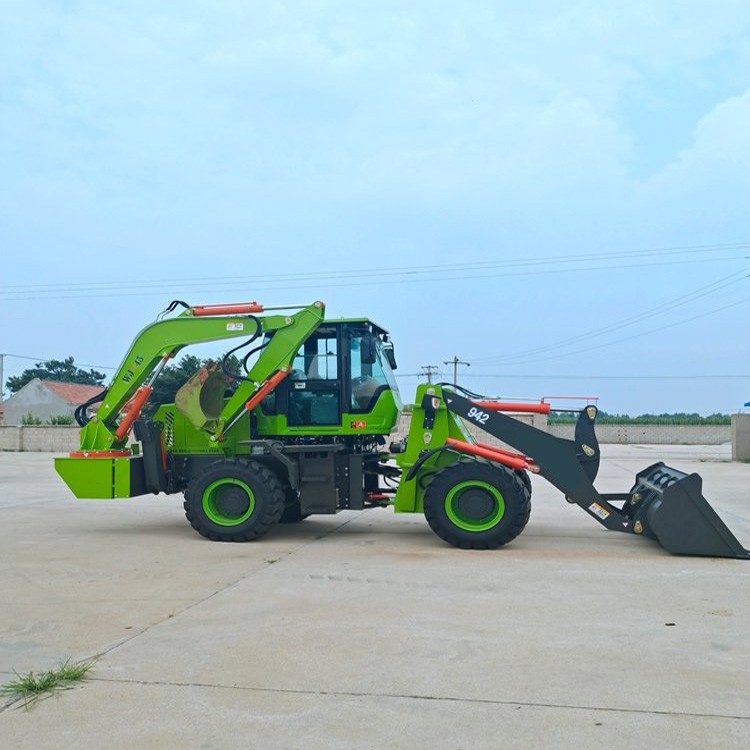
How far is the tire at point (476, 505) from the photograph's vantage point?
31.9ft

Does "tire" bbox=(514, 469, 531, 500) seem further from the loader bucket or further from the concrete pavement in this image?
the loader bucket

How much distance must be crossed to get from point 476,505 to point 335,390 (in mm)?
2372

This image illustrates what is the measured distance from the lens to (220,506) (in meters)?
10.6

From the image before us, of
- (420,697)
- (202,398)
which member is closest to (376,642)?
(420,697)

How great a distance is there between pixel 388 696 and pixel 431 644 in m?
1.10

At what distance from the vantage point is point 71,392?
67.6 m

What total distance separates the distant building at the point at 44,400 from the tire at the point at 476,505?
191ft

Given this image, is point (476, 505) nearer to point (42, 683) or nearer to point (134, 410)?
point (134, 410)

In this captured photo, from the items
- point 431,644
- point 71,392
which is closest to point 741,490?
point 431,644

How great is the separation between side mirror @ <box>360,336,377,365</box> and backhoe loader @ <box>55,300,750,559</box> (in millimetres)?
18

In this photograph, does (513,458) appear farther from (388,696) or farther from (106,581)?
(388,696)

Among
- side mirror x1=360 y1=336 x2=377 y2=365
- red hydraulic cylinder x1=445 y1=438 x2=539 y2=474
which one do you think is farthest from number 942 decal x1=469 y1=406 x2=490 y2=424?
side mirror x1=360 y1=336 x2=377 y2=365

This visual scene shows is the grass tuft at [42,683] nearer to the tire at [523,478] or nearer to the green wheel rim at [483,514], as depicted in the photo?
the green wheel rim at [483,514]

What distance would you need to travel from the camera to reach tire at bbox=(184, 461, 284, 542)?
10.4 m
